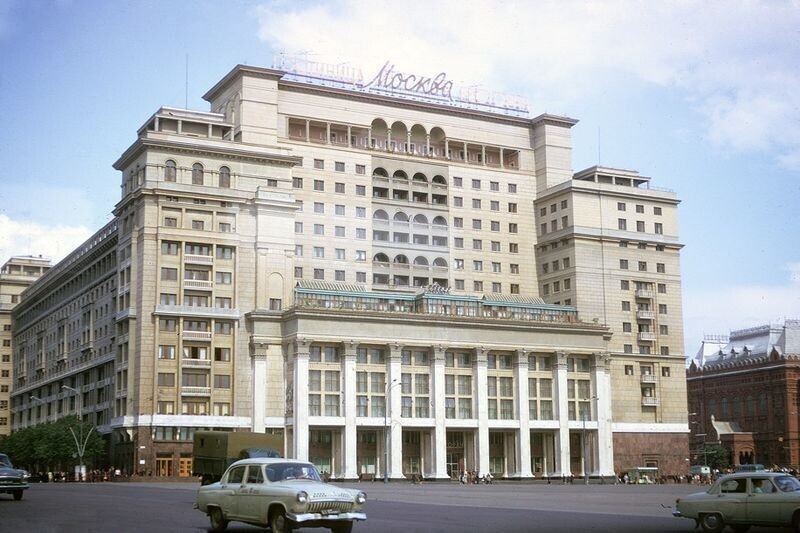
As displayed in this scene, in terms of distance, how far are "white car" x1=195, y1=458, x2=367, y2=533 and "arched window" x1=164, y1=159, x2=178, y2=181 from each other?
87782mm

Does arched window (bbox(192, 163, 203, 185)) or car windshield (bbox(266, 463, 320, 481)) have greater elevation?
arched window (bbox(192, 163, 203, 185))

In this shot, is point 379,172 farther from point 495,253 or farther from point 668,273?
point 668,273

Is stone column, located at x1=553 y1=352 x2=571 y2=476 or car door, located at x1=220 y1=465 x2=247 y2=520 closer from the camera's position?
car door, located at x1=220 y1=465 x2=247 y2=520

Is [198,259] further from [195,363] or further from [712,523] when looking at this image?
[712,523]

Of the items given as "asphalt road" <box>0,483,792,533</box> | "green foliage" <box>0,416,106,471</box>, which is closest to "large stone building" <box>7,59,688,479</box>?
"green foliage" <box>0,416,106,471</box>

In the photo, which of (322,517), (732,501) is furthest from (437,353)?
(322,517)

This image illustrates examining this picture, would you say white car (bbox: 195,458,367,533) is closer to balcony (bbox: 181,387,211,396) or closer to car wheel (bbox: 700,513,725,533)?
car wheel (bbox: 700,513,725,533)

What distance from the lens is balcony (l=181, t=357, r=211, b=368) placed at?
112438mm

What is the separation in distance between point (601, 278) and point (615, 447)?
21.1 meters

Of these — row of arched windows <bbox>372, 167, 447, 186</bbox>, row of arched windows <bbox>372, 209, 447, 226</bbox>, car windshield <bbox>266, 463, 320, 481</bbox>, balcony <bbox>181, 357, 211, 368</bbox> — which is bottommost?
car windshield <bbox>266, 463, 320, 481</bbox>

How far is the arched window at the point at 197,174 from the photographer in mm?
117375

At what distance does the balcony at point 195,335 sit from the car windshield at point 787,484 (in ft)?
285

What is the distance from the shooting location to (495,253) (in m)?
A: 139

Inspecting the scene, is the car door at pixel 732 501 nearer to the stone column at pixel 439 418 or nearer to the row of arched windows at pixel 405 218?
the stone column at pixel 439 418
